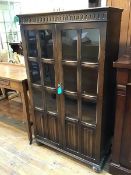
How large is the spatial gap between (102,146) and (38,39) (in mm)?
1179

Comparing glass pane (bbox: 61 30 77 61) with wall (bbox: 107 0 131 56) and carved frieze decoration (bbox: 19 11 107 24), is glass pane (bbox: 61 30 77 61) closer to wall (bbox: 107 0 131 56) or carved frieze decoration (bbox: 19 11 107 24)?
carved frieze decoration (bbox: 19 11 107 24)

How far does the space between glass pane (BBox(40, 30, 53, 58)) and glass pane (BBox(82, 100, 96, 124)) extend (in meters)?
0.54

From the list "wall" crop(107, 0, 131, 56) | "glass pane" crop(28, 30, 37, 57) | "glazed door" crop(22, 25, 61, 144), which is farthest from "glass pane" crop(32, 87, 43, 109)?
"wall" crop(107, 0, 131, 56)

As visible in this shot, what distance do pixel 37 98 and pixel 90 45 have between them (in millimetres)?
861

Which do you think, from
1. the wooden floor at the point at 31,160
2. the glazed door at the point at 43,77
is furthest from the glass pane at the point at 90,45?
the wooden floor at the point at 31,160

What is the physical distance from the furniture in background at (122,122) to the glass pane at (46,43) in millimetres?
593

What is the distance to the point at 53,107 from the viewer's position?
183 cm

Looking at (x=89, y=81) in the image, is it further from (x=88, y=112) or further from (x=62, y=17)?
(x=62, y=17)

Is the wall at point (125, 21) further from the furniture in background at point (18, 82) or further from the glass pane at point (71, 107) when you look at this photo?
the furniture in background at point (18, 82)

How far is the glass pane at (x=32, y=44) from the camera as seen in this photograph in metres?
1.63

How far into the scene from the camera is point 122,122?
1483 mm

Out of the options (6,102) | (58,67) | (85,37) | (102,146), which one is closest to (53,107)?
(58,67)

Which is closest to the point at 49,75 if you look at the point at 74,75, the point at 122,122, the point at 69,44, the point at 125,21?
the point at 74,75

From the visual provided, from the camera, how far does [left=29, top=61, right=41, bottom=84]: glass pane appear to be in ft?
5.72
